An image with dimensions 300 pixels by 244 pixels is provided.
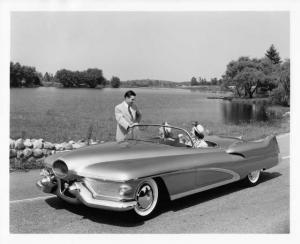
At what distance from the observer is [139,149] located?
Result: 542 centimetres

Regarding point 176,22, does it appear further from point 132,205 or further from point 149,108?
point 149,108

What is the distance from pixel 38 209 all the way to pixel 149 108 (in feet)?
33.4

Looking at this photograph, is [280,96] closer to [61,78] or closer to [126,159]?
[61,78]

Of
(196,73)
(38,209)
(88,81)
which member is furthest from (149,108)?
(38,209)

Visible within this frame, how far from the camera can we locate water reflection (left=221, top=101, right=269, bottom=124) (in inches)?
712

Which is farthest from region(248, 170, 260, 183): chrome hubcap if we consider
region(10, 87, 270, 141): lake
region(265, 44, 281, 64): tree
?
region(265, 44, 281, 64): tree

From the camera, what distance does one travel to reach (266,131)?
14.9 metres

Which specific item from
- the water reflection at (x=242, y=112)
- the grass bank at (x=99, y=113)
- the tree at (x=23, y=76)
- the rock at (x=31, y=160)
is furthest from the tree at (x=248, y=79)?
the rock at (x=31, y=160)

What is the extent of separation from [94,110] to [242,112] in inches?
347

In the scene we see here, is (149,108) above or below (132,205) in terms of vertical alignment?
above

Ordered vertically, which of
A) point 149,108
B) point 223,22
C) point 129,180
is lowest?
point 129,180

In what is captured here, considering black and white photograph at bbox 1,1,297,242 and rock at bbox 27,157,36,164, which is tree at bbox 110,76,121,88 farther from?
rock at bbox 27,157,36,164
